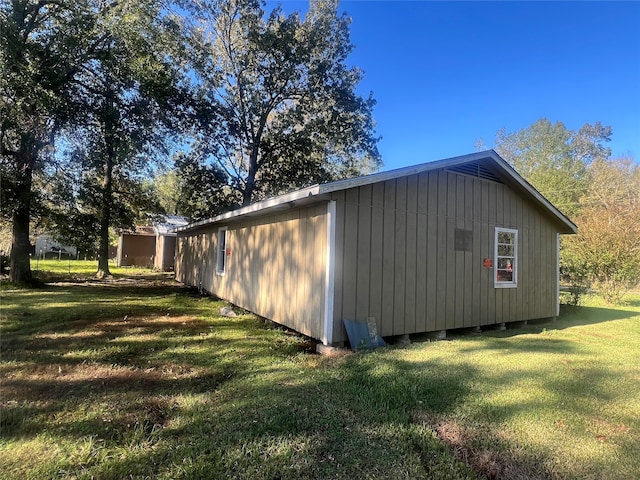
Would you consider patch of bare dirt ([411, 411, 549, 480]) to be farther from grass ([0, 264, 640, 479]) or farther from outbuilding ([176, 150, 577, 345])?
outbuilding ([176, 150, 577, 345])

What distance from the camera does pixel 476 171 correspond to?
7.16m

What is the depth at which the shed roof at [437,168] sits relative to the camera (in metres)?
5.02

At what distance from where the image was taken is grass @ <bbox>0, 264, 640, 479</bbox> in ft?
7.82

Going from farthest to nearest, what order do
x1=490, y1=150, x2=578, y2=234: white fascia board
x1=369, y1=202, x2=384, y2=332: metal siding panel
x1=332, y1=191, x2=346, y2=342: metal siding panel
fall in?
x1=490, y1=150, x2=578, y2=234: white fascia board < x1=369, y1=202, x2=384, y2=332: metal siding panel < x1=332, y1=191, x2=346, y2=342: metal siding panel

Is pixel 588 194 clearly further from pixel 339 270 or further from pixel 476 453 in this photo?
pixel 476 453

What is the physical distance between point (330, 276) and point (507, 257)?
4701 mm

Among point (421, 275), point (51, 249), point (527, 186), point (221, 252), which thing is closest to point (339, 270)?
point (421, 275)

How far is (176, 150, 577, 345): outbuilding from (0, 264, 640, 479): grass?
74 centimetres

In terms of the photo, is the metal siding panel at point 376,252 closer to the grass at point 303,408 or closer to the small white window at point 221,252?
the grass at point 303,408

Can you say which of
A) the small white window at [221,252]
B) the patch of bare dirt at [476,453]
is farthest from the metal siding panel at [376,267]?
the small white window at [221,252]

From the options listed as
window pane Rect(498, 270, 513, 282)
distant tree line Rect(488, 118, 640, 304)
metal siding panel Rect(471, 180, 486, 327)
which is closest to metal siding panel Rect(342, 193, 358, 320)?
metal siding panel Rect(471, 180, 486, 327)

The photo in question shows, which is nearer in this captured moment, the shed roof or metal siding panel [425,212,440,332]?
the shed roof

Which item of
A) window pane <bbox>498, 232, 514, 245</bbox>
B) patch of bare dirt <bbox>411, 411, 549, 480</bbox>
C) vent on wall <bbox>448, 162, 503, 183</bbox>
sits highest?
vent on wall <bbox>448, 162, 503, 183</bbox>

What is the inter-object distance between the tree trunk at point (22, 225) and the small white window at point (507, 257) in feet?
42.8
